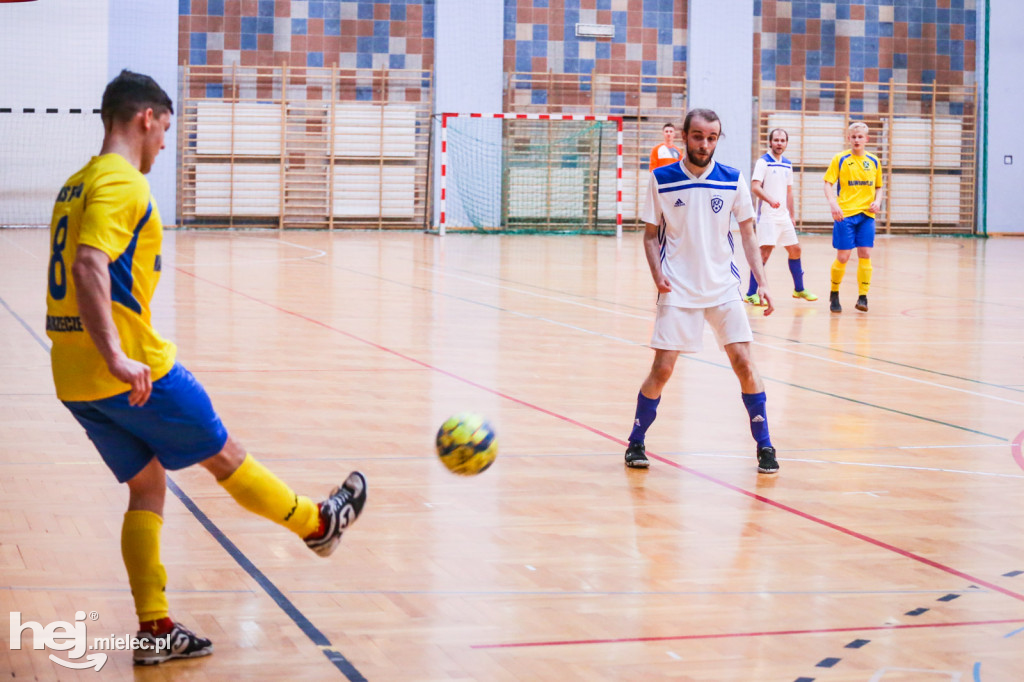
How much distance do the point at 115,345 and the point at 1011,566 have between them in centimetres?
314

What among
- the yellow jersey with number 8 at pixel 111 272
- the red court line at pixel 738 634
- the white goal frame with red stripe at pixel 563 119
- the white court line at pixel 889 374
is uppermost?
the white goal frame with red stripe at pixel 563 119

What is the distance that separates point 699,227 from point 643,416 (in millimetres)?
937

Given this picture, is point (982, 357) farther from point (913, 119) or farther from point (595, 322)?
point (913, 119)

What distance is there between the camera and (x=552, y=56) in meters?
27.5

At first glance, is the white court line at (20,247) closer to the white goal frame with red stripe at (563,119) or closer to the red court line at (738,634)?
the white goal frame with red stripe at (563,119)

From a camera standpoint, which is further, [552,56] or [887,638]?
[552,56]

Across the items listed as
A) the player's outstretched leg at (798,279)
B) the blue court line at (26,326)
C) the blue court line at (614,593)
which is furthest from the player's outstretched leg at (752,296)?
the blue court line at (614,593)

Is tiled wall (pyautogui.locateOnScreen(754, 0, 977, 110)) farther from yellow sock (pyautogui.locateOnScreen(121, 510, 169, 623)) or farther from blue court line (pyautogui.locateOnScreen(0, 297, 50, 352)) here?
yellow sock (pyautogui.locateOnScreen(121, 510, 169, 623))

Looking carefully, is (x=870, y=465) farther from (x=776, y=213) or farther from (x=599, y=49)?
(x=599, y=49)

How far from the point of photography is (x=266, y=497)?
142 inches

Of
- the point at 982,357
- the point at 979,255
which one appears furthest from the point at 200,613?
Result: the point at 979,255

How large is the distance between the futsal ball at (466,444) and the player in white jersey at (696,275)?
1.47m

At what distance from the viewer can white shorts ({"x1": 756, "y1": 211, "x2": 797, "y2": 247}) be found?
46.7ft

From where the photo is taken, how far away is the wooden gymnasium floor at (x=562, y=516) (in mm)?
3648
